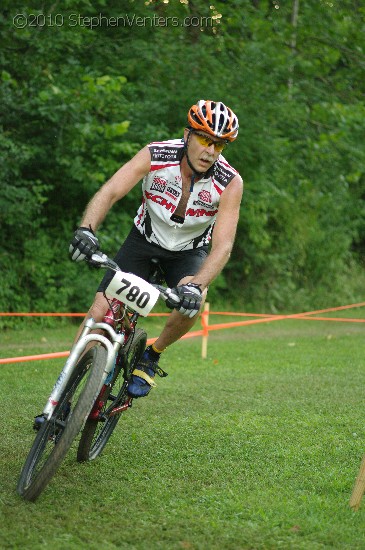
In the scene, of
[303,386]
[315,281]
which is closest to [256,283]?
[315,281]

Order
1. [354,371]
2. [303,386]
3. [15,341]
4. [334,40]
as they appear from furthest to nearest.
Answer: [334,40]
[15,341]
[354,371]
[303,386]

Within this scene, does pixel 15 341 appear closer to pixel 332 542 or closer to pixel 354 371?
pixel 354 371

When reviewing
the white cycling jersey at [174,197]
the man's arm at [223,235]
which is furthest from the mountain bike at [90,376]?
the white cycling jersey at [174,197]

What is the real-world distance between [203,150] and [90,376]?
166cm

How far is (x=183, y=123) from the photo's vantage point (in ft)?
56.2

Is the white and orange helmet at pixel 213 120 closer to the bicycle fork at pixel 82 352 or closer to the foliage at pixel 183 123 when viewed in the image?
the bicycle fork at pixel 82 352

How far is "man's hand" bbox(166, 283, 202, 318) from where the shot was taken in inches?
192

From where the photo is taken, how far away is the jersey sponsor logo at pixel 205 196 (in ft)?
18.6

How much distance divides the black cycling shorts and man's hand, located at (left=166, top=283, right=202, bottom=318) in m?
0.95

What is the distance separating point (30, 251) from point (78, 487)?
10222 millimetres

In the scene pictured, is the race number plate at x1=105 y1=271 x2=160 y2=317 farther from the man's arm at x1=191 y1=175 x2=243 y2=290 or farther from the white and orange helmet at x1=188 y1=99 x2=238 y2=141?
the white and orange helmet at x1=188 y1=99 x2=238 y2=141

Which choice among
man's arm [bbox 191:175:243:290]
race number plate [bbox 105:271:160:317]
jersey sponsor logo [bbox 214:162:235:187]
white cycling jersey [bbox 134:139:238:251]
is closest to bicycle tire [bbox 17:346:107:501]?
race number plate [bbox 105:271:160:317]

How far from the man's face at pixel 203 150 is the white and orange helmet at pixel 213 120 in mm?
44

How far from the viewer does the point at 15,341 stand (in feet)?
41.8
